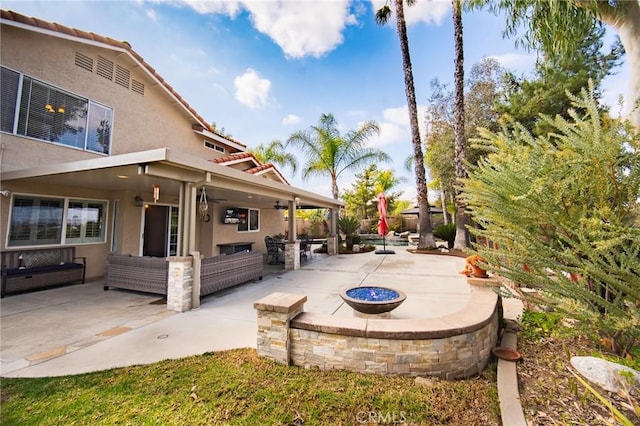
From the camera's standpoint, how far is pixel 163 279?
19.9 feet

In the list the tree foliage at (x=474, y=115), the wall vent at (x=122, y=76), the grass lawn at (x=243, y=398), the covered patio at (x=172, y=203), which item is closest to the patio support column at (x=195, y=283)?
the covered patio at (x=172, y=203)

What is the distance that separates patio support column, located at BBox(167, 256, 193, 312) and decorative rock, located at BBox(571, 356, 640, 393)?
6.06 meters

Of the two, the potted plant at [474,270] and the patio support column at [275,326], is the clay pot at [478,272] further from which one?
the patio support column at [275,326]

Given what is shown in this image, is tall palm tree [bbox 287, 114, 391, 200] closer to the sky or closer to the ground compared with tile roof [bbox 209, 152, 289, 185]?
closer to the sky

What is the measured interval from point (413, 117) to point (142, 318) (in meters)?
13.2

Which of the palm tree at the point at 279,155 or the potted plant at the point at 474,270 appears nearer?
the potted plant at the point at 474,270

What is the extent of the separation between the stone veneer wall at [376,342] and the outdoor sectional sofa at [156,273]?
335 centimetres

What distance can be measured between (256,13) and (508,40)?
8822 mm

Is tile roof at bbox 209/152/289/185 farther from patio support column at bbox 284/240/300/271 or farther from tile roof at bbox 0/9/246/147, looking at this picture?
patio support column at bbox 284/240/300/271

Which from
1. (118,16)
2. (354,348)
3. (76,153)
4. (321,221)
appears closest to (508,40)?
(354,348)

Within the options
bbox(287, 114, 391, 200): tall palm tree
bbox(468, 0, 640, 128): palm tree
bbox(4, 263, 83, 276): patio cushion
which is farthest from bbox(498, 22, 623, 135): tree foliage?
bbox(4, 263, 83, 276): patio cushion

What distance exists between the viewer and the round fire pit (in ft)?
13.0

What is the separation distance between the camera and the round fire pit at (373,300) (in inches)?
156

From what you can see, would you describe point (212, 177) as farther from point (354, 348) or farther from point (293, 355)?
point (354, 348)
